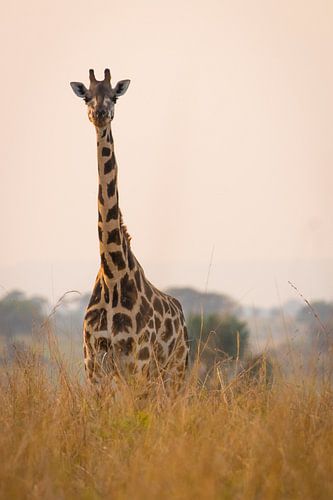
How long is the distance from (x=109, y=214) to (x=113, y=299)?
711mm

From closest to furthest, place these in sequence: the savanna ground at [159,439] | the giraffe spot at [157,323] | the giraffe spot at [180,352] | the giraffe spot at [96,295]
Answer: the savanna ground at [159,439] → the giraffe spot at [96,295] → the giraffe spot at [157,323] → the giraffe spot at [180,352]

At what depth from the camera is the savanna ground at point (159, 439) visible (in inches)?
255

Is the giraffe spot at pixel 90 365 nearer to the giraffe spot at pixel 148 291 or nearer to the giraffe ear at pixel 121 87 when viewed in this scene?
the giraffe spot at pixel 148 291

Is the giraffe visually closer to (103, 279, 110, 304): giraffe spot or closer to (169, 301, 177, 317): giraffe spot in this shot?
(103, 279, 110, 304): giraffe spot

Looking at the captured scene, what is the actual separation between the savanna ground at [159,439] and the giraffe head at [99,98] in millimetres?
2075

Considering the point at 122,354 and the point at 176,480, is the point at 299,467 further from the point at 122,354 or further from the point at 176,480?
the point at 122,354

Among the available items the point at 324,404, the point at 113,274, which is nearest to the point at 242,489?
the point at 324,404

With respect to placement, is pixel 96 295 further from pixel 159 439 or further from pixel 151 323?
pixel 159 439

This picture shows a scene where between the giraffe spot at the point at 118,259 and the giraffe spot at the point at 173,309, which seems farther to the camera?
the giraffe spot at the point at 173,309

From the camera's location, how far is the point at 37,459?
22.4 feet

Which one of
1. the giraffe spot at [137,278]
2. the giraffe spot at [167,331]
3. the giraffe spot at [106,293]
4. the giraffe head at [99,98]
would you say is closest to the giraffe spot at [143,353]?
the giraffe spot at [106,293]

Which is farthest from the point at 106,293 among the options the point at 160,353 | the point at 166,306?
the point at 166,306

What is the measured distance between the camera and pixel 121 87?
11023 mm

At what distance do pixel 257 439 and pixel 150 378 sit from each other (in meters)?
2.88
